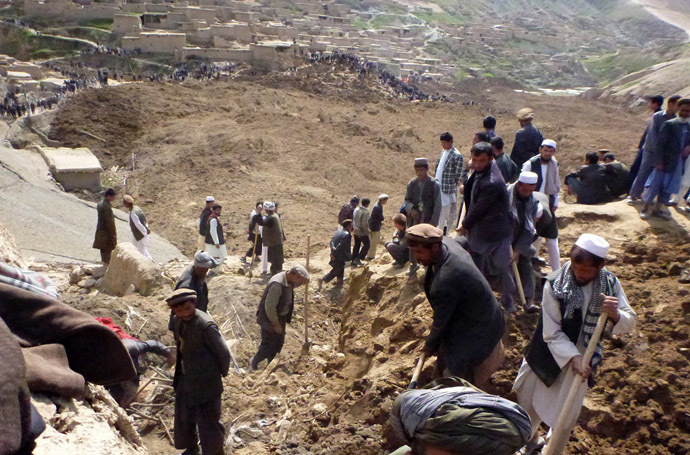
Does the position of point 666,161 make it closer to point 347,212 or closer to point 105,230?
point 347,212

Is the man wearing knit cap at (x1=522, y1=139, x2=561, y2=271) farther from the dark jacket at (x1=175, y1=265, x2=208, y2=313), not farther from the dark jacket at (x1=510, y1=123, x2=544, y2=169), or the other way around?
the dark jacket at (x1=175, y1=265, x2=208, y2=313)

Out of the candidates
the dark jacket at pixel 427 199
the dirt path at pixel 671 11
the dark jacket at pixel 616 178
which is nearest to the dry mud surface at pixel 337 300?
the dark jacket at pixel 616 178

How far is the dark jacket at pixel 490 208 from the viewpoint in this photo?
4.60 m

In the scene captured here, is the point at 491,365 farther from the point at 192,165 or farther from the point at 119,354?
the point at 192,165

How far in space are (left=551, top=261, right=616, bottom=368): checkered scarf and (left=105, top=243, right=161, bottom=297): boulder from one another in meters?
6.63

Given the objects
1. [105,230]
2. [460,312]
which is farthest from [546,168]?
[105,230]

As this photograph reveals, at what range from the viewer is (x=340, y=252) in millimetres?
9195

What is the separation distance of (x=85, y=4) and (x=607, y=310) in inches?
1938

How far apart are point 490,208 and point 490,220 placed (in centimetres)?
11

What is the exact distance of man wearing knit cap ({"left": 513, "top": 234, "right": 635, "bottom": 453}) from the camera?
296 cm

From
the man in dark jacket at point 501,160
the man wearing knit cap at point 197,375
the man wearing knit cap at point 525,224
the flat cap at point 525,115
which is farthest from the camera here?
the flat cap at point 525,115

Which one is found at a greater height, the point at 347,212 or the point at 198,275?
the point at 198,275

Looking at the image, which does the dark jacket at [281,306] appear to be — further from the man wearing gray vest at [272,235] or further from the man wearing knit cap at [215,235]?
the man wearing knit cap at [215,235]

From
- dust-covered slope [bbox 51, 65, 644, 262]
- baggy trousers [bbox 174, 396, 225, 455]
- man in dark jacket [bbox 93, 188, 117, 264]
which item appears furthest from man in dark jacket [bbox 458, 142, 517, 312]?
dust-covered slope [bbox 51, 65, 644, 262]
